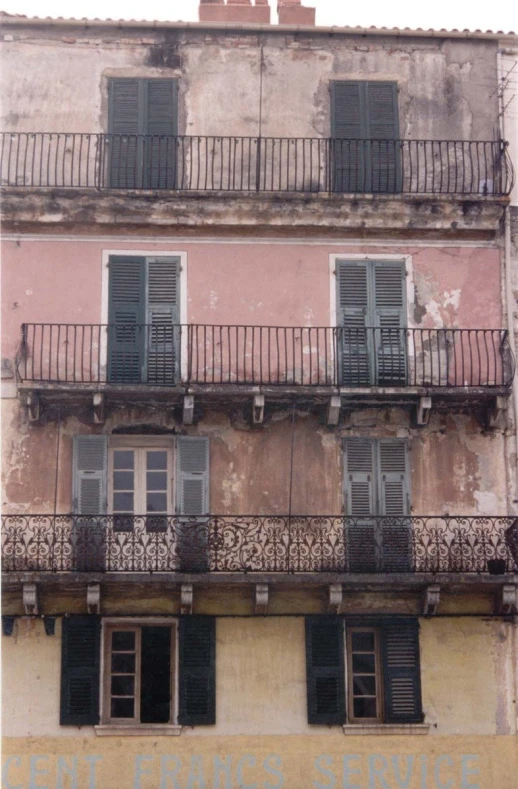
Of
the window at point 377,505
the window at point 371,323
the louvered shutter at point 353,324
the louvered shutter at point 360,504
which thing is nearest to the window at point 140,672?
the louvered shutter at point 360,504

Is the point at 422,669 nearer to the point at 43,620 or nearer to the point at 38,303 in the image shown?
the point at 43,620

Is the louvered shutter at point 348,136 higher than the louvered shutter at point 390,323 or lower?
higher

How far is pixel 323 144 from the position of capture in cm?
2728

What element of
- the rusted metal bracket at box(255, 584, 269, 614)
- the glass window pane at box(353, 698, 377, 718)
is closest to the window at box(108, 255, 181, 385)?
the rusted metal bracket at box(255, 584, 269, 614)

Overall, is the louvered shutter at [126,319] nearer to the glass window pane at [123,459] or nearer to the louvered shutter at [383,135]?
the glass window pane at [123,459]

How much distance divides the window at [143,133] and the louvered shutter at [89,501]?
14.7 feet

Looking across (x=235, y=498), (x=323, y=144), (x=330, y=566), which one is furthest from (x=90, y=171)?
(x=330, y=566)

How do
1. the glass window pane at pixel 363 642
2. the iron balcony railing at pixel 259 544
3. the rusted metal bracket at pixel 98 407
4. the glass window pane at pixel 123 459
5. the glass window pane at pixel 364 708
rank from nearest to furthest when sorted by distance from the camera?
the iron balcony railing at pixel 259 544, the glass window pane at pixel 364 708, the rusted metal bracket at pixel 98 407, the glass window pane at pixel 363 642, the glass window pane at pixel 123 459

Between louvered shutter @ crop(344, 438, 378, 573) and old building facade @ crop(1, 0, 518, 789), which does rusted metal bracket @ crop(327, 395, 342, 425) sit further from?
louvered shutter @ crop(344, 438, 378, 573)

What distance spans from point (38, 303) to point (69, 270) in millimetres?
753

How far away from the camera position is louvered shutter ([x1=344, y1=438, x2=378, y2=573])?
993 inches

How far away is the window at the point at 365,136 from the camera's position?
27109 mm

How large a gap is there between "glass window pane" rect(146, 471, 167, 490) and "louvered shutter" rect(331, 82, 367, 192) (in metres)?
5.60

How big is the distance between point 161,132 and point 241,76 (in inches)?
67.5
